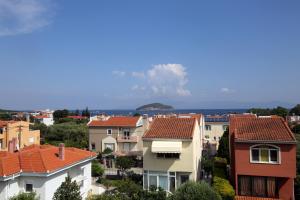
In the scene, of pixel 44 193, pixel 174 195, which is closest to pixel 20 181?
pixel 44 193

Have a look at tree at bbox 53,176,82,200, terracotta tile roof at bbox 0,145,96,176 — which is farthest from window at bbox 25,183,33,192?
tree at bbox 53,176,82,200

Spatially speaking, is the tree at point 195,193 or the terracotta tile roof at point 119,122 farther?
the terracotta tile roof at point 119,122

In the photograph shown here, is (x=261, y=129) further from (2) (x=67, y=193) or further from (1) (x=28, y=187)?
(1) (x=28, y=187)

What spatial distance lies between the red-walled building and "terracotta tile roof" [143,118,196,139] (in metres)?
5.62

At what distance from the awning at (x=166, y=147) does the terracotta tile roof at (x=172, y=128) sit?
741mm

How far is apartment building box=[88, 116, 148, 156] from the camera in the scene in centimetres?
6694

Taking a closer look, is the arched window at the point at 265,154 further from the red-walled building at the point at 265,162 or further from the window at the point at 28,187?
the window at the point at 28,187

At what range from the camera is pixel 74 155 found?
35.8 m

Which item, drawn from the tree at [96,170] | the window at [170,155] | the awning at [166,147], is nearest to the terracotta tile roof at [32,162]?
the awning at [166,147]

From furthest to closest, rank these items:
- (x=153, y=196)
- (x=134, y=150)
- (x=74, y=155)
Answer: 1. (x=134, y=150)
2. (x=74, y=155)
3. (x=153, y=196)

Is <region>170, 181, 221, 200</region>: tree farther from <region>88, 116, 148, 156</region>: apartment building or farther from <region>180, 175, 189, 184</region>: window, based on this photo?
<region>88, 116, 148, 156</region>: apartment building

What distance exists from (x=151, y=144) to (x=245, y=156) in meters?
10.5

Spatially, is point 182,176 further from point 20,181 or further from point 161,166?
point 20,181

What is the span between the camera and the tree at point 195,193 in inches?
1134
